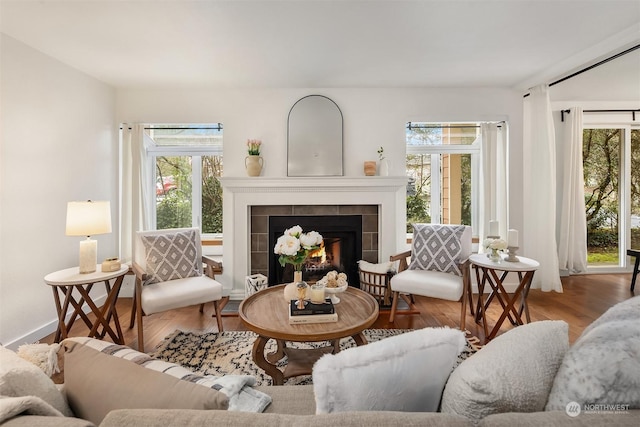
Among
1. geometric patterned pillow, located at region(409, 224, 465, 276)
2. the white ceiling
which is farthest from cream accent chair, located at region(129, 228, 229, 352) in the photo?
geometric patterned pillow, located at region(409, 224, 465, 276)

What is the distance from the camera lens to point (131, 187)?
3.54m

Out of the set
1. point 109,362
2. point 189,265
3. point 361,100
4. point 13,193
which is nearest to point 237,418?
point 109,362

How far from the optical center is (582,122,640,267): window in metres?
4.27

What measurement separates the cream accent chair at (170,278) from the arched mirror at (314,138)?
1.42 metres

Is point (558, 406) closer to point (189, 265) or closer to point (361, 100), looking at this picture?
point (189, 265)

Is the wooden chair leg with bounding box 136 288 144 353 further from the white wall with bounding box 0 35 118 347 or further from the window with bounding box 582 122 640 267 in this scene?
the window with bounding box 582 122 640 267

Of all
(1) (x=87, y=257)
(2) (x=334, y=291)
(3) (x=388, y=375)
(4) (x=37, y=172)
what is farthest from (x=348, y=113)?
(3) (x=388, y=375)

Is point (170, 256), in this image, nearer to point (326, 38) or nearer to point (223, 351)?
point (223, 351)

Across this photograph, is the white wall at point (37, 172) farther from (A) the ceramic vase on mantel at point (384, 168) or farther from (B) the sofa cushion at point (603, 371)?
(B) the sofa cushion at point (603, 371)

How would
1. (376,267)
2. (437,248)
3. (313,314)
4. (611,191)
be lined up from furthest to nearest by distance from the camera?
(611,191)
(376,267)
(437,248)
(313,314)

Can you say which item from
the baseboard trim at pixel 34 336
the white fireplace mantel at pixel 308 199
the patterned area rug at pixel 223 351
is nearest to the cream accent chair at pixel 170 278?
the patterned area rug at pixel 223 351

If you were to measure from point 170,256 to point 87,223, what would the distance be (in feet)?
2.24

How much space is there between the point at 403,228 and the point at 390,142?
3.49 feet

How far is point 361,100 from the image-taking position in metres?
3.55
